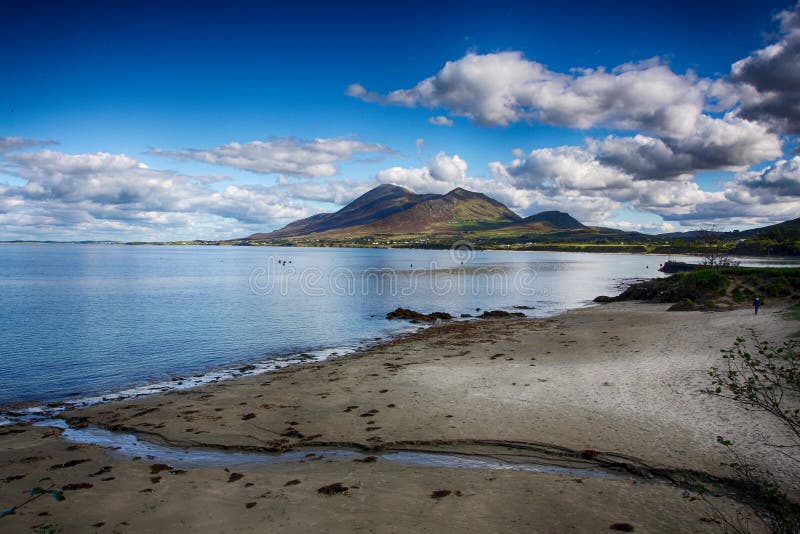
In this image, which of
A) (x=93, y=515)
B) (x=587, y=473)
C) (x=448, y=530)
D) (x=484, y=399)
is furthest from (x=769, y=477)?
(x=93, y=515)

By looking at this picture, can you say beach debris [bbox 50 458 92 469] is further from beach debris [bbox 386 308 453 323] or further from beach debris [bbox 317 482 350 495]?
beach debris [bbox 386 308 453 323]

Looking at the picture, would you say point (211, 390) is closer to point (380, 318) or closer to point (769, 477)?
point (769, 477)

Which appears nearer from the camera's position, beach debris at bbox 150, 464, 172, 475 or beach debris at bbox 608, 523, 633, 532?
beach debris at bbox 608, 523, 633, 532

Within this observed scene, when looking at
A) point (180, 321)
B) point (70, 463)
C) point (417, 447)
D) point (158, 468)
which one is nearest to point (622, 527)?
point (417, 447)

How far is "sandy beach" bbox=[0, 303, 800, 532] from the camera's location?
428 inches

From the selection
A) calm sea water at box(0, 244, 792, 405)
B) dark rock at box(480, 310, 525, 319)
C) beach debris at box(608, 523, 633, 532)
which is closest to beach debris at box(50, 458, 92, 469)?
calm sea water at box(0, 244, 792, 405)

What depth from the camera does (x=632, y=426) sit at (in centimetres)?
1573

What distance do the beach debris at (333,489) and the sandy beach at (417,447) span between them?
0.15m

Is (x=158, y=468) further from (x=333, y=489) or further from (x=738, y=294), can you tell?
(x=738, y=294)

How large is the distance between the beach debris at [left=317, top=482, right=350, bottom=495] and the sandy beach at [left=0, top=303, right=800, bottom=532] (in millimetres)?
151

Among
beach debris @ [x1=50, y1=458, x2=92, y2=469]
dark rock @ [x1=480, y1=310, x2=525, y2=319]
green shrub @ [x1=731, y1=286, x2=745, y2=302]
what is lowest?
dark rock @ [x1=480, y1=310, x2=525, y2=319]

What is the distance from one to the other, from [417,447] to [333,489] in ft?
12.0

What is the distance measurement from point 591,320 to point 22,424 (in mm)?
40549

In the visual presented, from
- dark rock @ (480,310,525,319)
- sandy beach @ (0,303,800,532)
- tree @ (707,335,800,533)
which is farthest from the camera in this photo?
dark rock @ (480,310,525,319)
